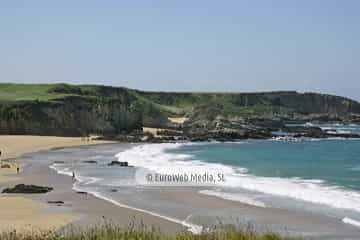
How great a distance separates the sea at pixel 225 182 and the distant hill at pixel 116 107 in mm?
21494

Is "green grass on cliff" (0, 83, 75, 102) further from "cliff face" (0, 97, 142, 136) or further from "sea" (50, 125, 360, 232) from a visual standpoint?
"sea" (50, 125, 360, 232)

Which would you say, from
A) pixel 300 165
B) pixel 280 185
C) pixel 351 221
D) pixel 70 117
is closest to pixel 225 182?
pixel 280 185

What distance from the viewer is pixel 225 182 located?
27.0m

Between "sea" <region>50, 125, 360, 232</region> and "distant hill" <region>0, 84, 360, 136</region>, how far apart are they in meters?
21.5

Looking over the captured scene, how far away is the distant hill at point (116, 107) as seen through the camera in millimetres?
63906

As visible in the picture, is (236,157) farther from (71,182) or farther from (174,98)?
(174,98)

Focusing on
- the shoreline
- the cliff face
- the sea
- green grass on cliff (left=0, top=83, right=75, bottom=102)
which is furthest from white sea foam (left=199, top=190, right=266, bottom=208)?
green grass on cliff (left=0, top=83, right=75, bottom=102)

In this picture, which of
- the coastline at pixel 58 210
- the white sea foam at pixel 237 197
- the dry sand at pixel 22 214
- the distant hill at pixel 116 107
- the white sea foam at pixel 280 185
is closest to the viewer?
the dry sand at pixel 22 214

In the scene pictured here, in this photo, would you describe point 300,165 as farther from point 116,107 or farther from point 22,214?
point 116,107

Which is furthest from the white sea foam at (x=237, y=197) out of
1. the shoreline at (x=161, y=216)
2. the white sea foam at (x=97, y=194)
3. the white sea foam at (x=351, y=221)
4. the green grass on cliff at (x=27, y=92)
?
the green grass on cliff at (x=27, y=92)

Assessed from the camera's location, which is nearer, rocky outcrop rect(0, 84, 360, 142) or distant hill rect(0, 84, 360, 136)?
rocky outcrop rect(0, 84, 360, 142)

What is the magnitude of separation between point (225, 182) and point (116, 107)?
150 feet

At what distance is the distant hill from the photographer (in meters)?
63.9

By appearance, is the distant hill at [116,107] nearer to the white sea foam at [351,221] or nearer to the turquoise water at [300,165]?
the turquoise water at [300,165]
